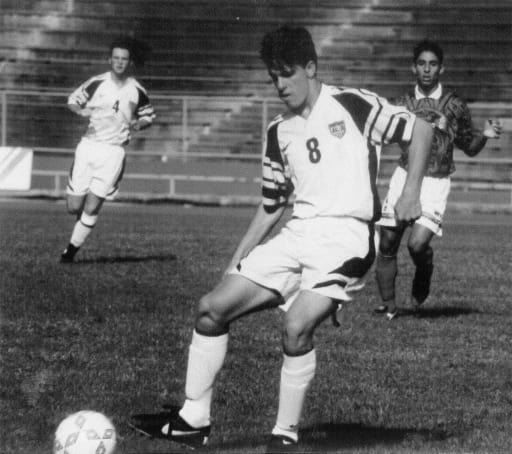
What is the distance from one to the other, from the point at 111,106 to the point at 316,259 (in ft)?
28.4

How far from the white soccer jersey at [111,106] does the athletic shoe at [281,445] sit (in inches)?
345

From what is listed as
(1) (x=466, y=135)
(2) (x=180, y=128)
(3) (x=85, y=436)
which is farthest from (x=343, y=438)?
(2) (x=180, y=128)

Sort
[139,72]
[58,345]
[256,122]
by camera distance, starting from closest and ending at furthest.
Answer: [58,345] < [256,122] < [139,72]

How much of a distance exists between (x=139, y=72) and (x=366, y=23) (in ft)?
16.9

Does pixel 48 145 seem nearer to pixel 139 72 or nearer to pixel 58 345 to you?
pixel 139 72

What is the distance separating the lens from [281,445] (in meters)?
5.57

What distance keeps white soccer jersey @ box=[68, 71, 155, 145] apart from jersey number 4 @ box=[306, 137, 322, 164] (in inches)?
331

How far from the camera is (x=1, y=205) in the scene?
23.8 metres

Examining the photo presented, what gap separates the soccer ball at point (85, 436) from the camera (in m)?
5.37

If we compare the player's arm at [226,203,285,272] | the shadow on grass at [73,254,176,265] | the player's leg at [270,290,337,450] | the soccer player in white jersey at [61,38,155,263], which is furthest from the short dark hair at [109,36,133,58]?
the player's leg at [270,290,337,450]

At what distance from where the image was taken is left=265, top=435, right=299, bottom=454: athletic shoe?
5559 millimetres

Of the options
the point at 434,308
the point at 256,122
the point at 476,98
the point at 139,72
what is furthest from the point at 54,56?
the point at 434,308

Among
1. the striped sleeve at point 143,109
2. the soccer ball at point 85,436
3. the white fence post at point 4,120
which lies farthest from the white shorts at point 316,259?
the white fence post at point 4,120

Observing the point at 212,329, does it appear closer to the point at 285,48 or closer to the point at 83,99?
the point at 285,48
